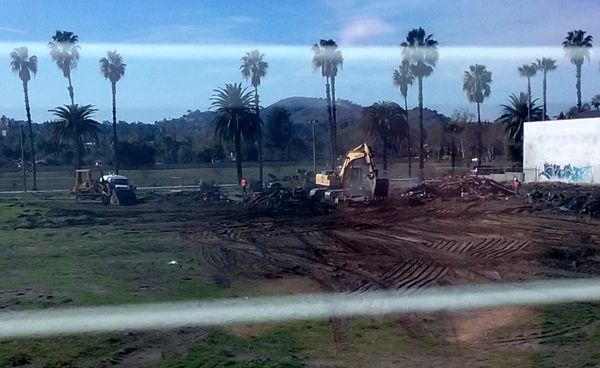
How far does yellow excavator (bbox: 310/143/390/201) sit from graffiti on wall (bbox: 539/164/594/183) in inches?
515

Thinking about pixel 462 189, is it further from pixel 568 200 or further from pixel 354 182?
pixel 568 200

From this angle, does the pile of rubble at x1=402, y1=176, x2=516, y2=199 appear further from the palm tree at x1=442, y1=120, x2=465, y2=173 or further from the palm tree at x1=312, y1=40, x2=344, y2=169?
the palm tree at x1=442, y1=120, x2=465, y2=173

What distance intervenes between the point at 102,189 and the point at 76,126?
14.7 metres

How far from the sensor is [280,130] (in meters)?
68.6

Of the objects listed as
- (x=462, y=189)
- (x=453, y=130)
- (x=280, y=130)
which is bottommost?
(x=462, y=189)

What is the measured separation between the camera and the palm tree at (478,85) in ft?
94.6

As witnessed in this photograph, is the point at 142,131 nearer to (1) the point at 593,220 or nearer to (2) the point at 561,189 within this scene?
(2) the point at 561,189

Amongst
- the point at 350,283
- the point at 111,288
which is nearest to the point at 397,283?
the point at 350,283

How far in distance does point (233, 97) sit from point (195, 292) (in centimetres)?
4027

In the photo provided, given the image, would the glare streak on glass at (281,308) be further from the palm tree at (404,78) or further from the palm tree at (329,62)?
the palm tree at (404,78)

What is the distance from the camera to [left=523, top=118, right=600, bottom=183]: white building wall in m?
43.6

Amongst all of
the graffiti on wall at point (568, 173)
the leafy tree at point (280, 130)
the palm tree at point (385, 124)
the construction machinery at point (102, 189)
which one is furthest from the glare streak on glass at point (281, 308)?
the leafy tree at point (280, 130)

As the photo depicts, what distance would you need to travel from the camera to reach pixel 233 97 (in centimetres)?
5434

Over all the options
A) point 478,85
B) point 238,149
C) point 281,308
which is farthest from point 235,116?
point 281,308
